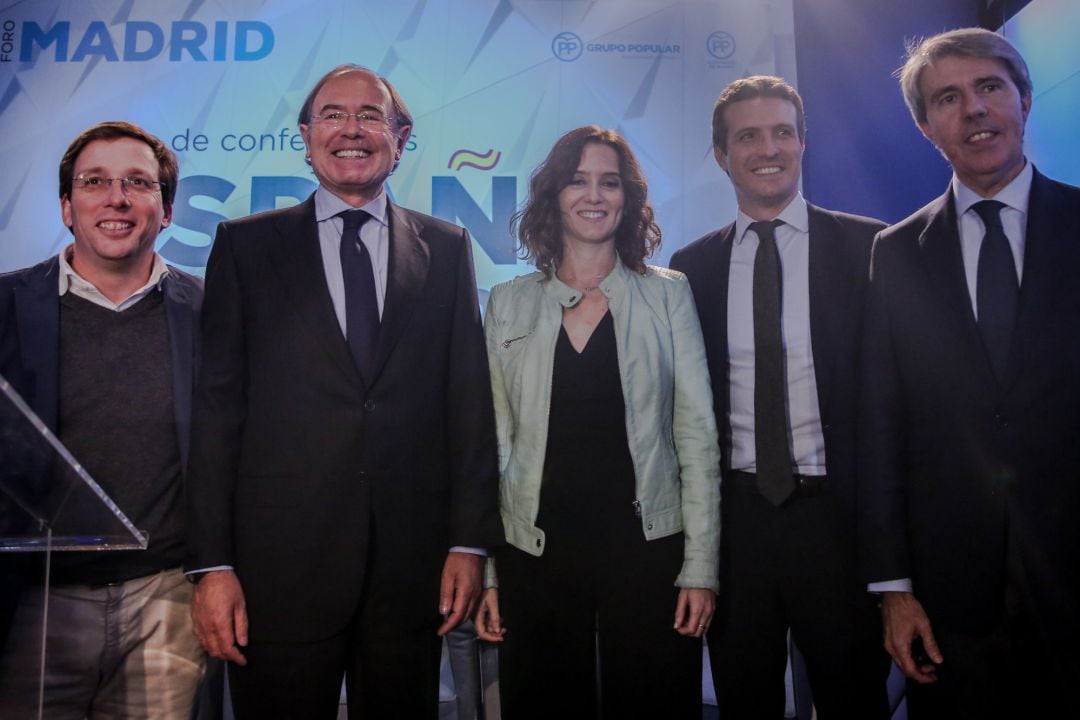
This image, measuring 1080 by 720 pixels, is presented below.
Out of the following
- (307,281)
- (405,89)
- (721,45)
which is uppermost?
(721,45)

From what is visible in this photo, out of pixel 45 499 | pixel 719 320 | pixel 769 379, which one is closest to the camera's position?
pixel 45 499

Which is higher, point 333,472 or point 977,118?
point 977,118

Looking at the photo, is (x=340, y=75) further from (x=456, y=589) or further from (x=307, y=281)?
(x=456, y=589)

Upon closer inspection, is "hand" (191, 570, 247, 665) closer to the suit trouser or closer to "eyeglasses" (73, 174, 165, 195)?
the suit trouser

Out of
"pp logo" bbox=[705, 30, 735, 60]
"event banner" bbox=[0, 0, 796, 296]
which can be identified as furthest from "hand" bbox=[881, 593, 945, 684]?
"pp logo" bbox=[705, 30, 735, 60]

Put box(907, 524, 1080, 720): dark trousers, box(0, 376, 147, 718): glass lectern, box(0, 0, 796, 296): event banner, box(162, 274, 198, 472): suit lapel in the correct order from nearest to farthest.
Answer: box(0, 376, 147, 718): glass lectern, box(907, 524, 1080, 720): dark trousers, box(162, 274, 198, 472): suit lapel, box(0, 0, 796, 296): event banner

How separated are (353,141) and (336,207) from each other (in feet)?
0.59

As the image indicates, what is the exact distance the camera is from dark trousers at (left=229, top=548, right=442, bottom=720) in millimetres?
1748

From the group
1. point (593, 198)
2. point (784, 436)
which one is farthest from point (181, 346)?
point (784, 436)

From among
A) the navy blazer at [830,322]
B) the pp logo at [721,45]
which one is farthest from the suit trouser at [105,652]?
the pp logo at [721,45]

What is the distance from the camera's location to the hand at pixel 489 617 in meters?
1.99

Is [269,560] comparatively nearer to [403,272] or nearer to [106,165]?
[403,272]

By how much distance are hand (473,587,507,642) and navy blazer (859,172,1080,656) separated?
0.88 meters

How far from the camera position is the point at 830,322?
7.02ft
